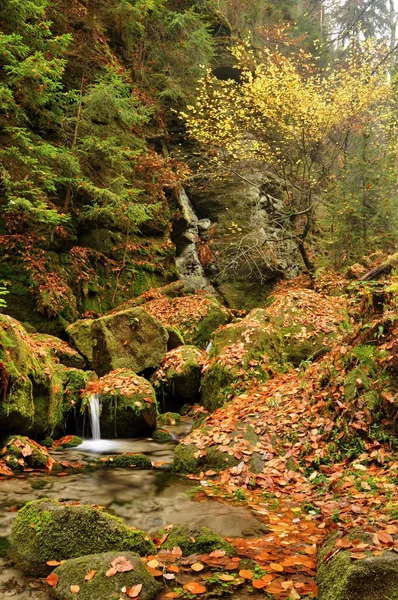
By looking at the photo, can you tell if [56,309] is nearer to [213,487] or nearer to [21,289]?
[21,289]

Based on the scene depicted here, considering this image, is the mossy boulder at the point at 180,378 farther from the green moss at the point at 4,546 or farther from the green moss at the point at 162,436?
the green moss at the point at 4,546

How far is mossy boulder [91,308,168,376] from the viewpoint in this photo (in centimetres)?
1044

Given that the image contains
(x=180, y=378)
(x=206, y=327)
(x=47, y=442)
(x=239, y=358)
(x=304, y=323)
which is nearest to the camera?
(x=47, y=442)

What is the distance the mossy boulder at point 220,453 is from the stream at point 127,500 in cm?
28

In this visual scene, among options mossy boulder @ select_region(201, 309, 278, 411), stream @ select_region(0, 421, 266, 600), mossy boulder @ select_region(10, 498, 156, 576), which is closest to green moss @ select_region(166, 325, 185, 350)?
mossy boulder @ select_region(201, 309, 278, 411)

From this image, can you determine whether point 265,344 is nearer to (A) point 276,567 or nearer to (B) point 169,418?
(B) point 169,418

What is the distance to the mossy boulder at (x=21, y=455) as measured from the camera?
240 inches

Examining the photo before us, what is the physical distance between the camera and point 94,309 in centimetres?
1402

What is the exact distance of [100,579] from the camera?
3119mm

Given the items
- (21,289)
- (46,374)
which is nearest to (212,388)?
(46,374)

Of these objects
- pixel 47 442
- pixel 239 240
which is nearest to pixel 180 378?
pixel 47 442

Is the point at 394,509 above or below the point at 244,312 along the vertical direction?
below

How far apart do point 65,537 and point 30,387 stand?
3754 mm

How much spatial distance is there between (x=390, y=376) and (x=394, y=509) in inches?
88.1
